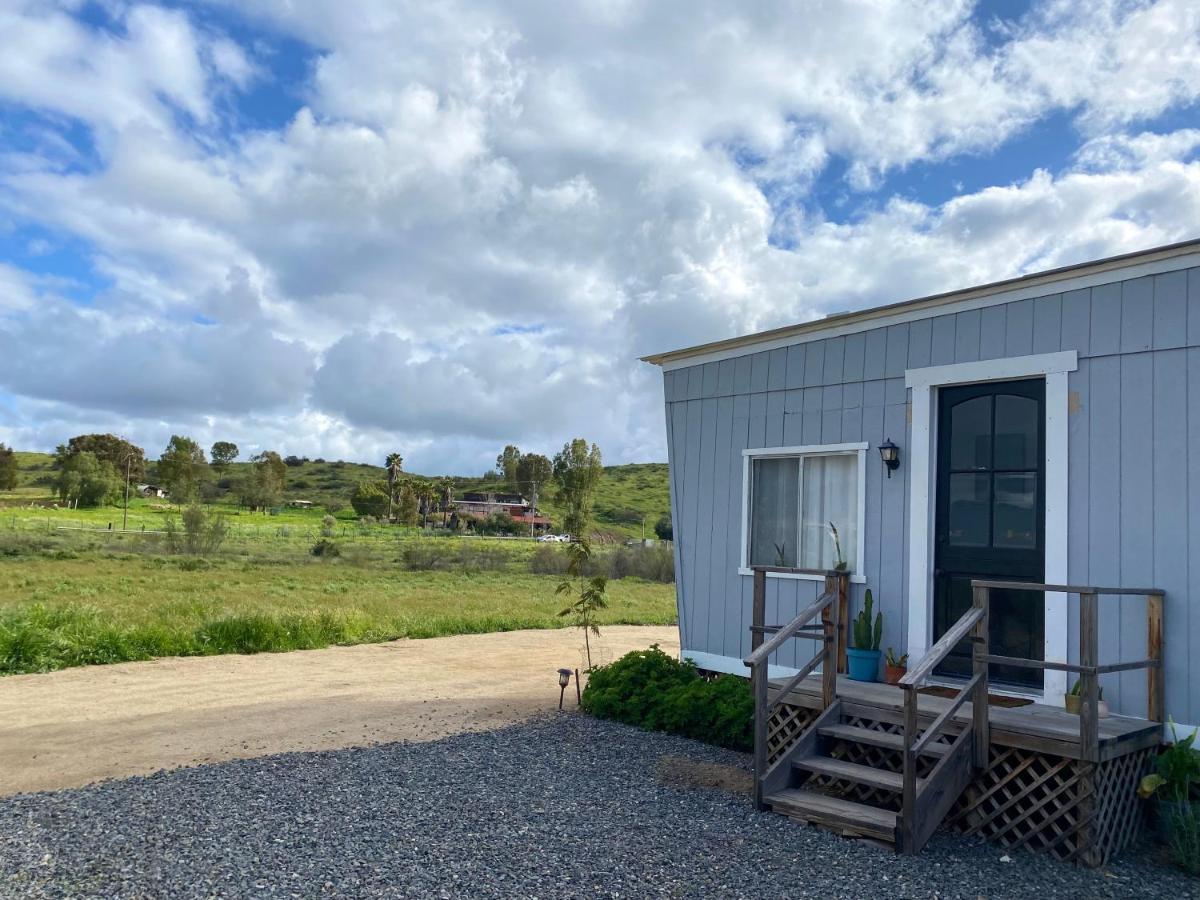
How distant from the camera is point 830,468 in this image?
7.02 meters

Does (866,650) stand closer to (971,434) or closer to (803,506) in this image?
(803,506)

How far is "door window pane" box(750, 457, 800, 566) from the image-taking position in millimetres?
7254

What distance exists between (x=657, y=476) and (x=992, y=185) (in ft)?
213

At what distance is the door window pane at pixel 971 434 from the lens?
611 centimetres

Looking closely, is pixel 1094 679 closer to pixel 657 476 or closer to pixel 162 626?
pixel 162 626

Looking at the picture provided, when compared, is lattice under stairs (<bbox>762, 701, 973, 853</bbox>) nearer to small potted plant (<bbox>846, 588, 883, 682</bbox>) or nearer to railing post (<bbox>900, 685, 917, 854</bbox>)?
railing post (<bbox>900, 685, 917, 854</bbox>)

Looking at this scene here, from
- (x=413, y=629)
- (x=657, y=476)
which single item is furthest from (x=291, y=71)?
(x=657, y=476)

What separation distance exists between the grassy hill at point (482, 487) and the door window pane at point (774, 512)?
44339mm

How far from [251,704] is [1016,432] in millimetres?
7167

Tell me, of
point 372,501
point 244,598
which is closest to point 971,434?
point 244,598

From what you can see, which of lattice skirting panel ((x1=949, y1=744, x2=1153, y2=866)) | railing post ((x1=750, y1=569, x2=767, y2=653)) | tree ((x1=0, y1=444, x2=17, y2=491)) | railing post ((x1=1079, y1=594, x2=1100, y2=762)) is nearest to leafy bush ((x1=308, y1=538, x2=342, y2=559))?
railing post ((x1=750, y1=569, x2=767, y2=653))

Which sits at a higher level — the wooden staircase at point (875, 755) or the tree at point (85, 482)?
the tree at point (85, 482)

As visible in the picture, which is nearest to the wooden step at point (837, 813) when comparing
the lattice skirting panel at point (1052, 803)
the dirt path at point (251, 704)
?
the lattice skirting panel at point (1052, 803)

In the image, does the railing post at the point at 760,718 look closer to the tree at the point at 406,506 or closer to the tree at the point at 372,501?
the tree at the point at 406,506
